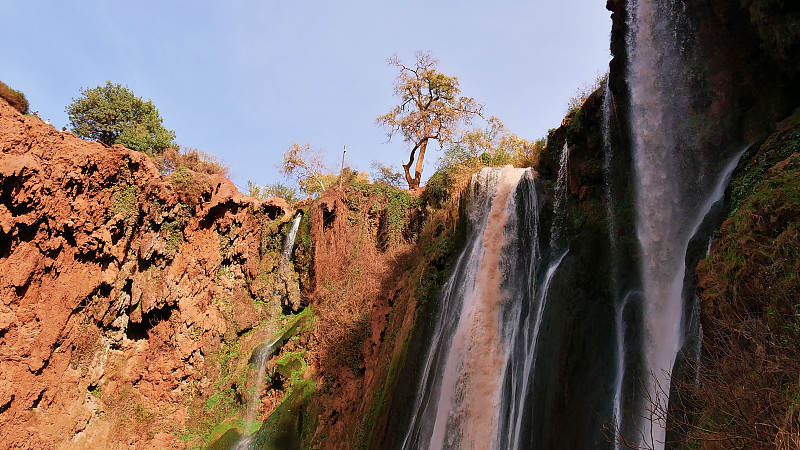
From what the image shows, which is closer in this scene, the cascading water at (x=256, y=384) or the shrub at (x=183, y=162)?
the cascading water at (x=256, y=384)

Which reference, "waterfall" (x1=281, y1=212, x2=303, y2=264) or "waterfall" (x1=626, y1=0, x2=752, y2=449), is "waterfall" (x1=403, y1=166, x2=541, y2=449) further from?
"waterfall" (x1=281, y1=212, x2=303, y2=264)

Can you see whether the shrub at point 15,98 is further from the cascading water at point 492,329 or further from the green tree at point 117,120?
the cascading water at point 492,329

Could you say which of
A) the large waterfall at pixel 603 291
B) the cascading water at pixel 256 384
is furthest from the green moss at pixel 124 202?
the large waterfall at pixel 603 291

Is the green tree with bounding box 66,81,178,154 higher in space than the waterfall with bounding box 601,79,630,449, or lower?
higher

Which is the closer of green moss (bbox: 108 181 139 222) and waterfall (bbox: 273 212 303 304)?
green moss (bbox: 108 181 139 222)

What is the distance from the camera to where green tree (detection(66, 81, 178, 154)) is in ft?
84.4

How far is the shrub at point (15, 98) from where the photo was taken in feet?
66.5

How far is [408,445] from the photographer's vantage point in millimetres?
11125

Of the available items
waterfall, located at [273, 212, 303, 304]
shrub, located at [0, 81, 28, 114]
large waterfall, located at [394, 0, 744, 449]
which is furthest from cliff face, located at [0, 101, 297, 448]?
large waterfall, located at [394, 0, 744, 449]

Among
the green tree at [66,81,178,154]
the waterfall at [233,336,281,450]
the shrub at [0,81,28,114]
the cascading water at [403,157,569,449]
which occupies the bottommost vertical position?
the waterfall at [233,336,281,450]

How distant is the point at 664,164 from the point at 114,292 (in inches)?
735

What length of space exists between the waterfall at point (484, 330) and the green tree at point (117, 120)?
2087 cm

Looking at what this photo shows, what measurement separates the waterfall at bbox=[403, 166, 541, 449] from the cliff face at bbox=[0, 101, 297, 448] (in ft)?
32.6

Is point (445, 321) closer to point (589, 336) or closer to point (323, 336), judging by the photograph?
point (589, 336)
